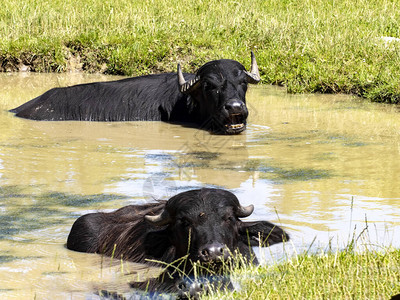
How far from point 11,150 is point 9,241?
10.2 ft

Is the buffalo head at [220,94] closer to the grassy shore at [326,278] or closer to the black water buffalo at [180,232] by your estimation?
the black water buffalo at [180,232]

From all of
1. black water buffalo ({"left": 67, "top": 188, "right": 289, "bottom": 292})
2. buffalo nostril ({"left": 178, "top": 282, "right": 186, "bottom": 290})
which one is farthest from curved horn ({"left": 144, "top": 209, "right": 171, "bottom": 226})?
buffalo nostril ({"left": 178, "top": 282, "right": 186, "bottom": 290})

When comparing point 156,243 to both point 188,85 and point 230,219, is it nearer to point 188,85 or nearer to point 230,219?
point 230,219

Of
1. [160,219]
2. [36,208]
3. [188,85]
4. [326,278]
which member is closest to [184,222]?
[160,219]

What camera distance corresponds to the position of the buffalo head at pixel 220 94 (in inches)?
384

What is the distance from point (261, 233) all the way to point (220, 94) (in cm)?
519

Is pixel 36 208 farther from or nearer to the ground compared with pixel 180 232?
nearer to the ground

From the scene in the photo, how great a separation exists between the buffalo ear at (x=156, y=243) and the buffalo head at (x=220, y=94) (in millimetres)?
4600

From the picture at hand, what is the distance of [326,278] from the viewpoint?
4117 millimetres

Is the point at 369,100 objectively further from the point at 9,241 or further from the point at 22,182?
the point at 9,241

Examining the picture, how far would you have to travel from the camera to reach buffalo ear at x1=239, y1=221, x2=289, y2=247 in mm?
5113

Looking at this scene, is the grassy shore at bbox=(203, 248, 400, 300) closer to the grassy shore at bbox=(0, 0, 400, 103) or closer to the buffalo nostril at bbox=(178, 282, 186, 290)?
the buffalo nostril at bbox=(178, 282, 186, 290)

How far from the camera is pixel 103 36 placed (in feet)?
49.5

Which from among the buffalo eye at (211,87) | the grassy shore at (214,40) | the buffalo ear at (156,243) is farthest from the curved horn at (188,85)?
the buffalo ear at (156,243)
